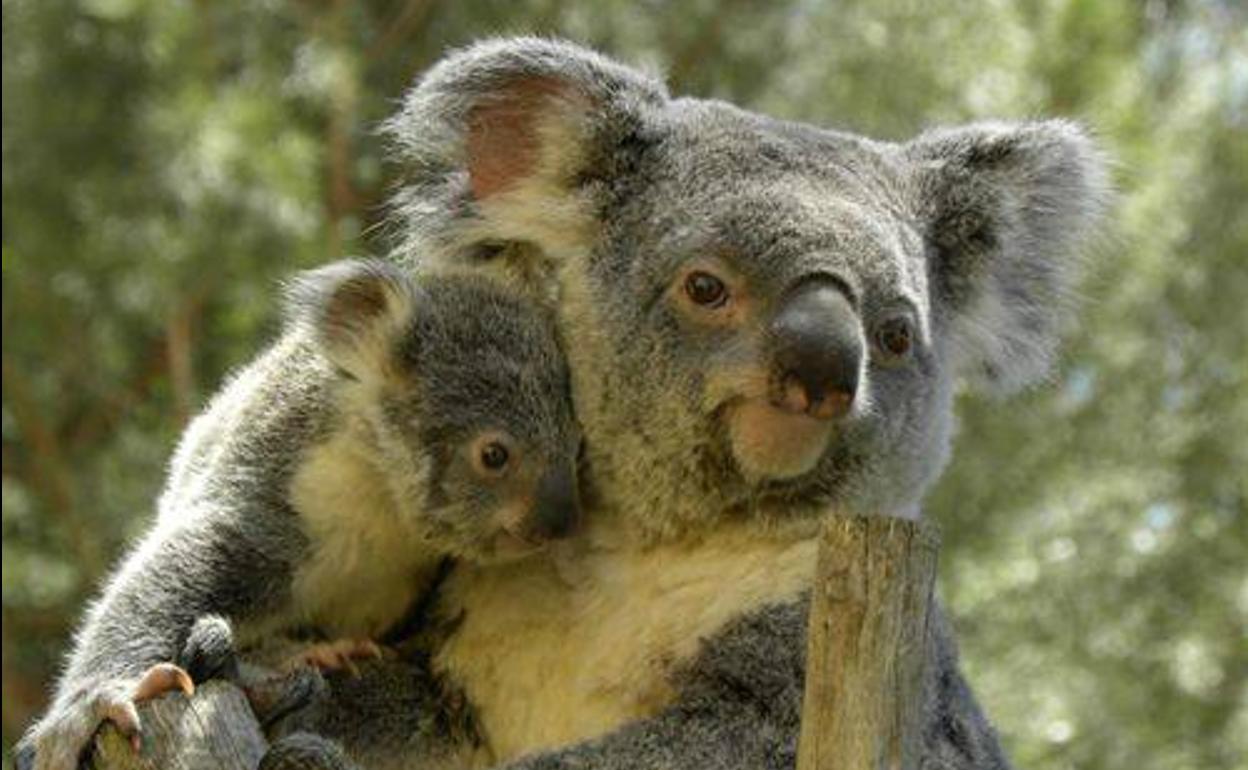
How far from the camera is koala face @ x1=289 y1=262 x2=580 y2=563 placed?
4125 millimetres


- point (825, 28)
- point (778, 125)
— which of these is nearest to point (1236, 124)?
point (825, 28)

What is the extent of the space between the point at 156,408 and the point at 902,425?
6.41 metres

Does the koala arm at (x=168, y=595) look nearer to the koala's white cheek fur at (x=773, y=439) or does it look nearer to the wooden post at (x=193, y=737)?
the wooden post at (x=193, y=737)

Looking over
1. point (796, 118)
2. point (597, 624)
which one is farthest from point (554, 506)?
point (796, 118)

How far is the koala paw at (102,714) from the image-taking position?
3.45m

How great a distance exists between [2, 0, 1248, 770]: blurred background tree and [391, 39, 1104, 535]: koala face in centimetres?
391

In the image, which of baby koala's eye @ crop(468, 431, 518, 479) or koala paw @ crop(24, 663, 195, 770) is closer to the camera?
koala paw @ crop(24, 663, 195, 770)

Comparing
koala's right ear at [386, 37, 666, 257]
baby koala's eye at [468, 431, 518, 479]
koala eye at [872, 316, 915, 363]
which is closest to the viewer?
koala eye at [872, 316, 915, 363]

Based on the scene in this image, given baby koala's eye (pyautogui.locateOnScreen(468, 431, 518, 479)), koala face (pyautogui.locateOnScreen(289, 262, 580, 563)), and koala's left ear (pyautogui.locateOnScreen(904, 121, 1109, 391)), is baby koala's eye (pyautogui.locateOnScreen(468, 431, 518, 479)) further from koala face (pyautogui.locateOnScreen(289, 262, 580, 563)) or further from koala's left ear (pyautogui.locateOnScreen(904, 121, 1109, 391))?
koala's left ear (pyautogui.locateOnScreen(904, 121, 1109, 391))

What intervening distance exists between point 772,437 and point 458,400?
85cm

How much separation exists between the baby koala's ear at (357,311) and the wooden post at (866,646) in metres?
1.46

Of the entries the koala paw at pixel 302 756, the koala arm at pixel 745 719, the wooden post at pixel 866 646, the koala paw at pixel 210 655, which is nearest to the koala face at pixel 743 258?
the koala arm at pixel 745 719

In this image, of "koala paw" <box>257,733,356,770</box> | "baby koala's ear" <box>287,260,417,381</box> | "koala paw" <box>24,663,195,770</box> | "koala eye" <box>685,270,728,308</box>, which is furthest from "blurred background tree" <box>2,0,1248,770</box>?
"koala paw" <box>257,733,356,770</box>

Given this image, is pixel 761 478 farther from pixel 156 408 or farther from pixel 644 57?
pixel 156 408
